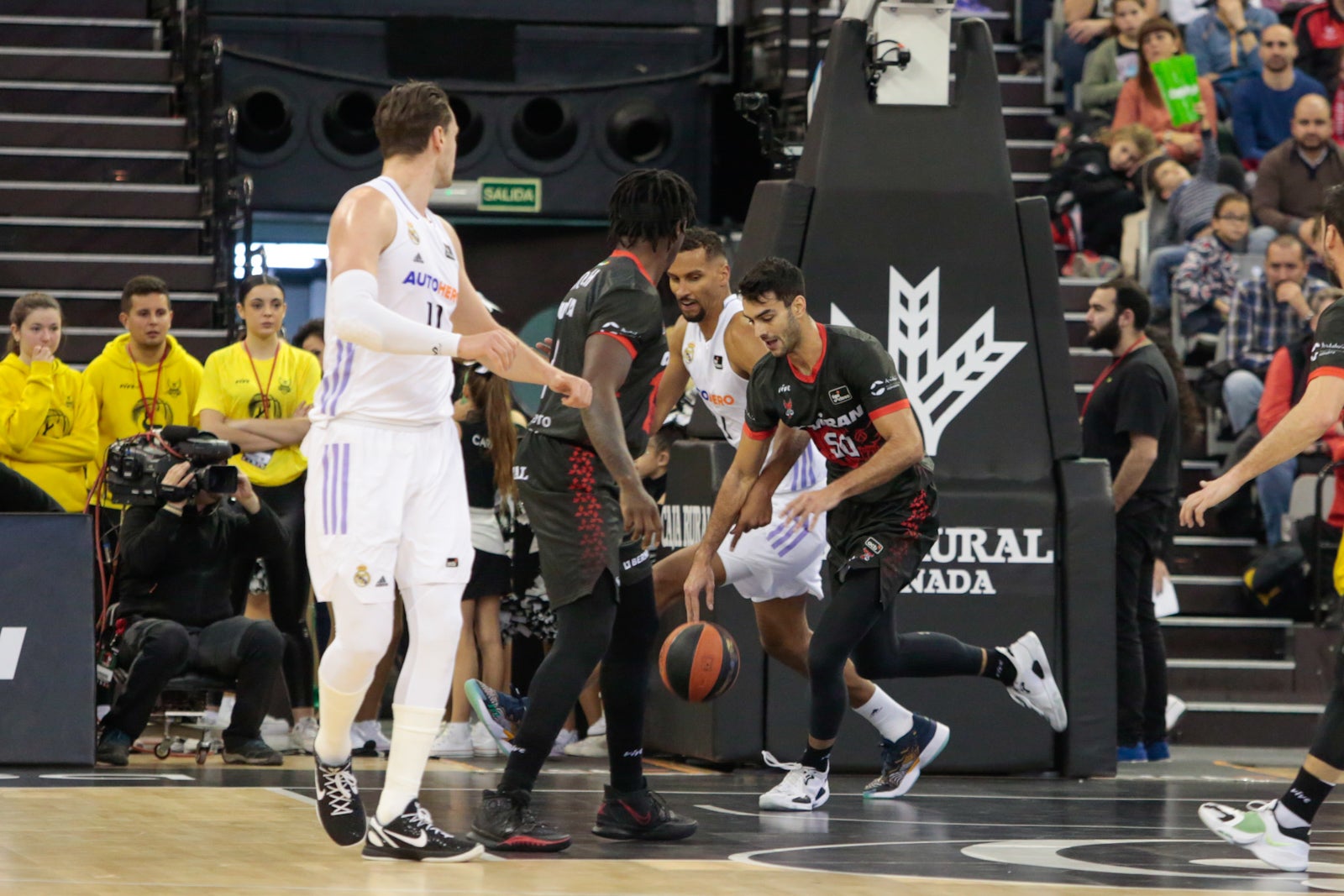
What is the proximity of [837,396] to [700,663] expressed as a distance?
1.05 metres

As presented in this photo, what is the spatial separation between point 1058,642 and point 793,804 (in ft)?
6.97

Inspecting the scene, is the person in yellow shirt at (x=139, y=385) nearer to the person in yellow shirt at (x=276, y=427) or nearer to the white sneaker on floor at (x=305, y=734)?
the person in yellow shirt at (x=276, y=427)

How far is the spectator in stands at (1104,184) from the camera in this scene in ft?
44.1

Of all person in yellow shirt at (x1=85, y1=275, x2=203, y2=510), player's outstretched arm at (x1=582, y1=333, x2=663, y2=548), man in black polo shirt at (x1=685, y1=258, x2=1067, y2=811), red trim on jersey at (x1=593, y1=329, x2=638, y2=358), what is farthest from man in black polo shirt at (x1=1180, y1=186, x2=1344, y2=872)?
person in yellow shirt at (x1=85, y1=275, x2=203, y2=510)

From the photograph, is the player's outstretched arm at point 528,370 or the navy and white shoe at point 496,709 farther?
the navy and white shoe at point 496,709

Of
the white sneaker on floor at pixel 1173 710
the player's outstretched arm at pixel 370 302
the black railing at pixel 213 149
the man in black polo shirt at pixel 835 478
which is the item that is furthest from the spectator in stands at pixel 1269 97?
the player's outstretched arm at pixel 370 302

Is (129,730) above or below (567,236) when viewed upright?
below

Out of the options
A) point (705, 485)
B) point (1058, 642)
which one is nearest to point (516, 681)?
point (705, 485)

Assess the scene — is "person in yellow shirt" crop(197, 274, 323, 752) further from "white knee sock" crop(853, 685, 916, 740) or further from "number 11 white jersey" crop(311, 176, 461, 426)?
"number 11 white jersey" crop(311, 176, 461, 426)

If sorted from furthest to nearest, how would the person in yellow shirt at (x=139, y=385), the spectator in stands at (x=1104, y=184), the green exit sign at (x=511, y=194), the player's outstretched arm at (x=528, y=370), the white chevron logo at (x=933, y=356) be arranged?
the green exit sign at (x=511, y=194)
the spectator in stands at (x=1104, y=184)
the person in yellow shirt at (x=139, y=385)
the white chevron logo at (x=933, y=356)
the player's outstretched arm at (x=528, y=370)

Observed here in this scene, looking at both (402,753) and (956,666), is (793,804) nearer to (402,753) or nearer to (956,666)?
(956,666)

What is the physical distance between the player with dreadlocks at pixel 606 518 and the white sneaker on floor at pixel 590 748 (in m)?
3.16

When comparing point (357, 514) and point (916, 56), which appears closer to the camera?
point (357, 514)

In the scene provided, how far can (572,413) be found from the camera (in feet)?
19.5
